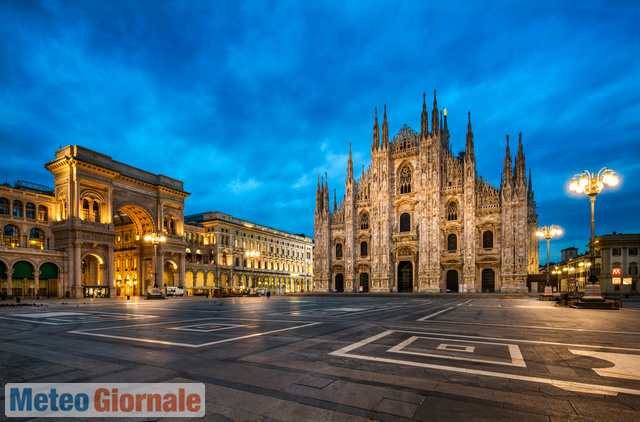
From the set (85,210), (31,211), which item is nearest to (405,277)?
(85,210)

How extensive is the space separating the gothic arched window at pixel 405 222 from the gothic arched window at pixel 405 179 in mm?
3828

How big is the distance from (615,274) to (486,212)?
30.1m

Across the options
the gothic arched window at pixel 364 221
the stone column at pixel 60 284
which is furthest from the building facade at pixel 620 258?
the stone column at pixel 60 284

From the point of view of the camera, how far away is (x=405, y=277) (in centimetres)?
5350

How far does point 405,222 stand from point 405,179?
6.77 m

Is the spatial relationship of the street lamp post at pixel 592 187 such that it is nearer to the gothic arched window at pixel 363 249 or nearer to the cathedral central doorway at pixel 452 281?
the cathedral central doorway at pixel 452 281

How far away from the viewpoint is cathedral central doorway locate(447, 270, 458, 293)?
49.8 m

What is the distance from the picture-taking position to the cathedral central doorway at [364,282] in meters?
56.0

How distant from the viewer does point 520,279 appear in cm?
4494

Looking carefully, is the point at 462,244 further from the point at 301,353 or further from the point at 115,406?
Result: the point at 115,406

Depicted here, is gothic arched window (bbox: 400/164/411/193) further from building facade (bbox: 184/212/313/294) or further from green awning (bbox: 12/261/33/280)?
green awning (bbox: 12/261/33/280)

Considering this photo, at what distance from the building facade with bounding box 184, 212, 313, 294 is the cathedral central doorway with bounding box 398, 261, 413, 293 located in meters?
25.6

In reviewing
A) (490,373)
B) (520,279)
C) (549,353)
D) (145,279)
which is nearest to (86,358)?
(490,373)

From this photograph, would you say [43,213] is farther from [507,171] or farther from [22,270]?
[507,171]
